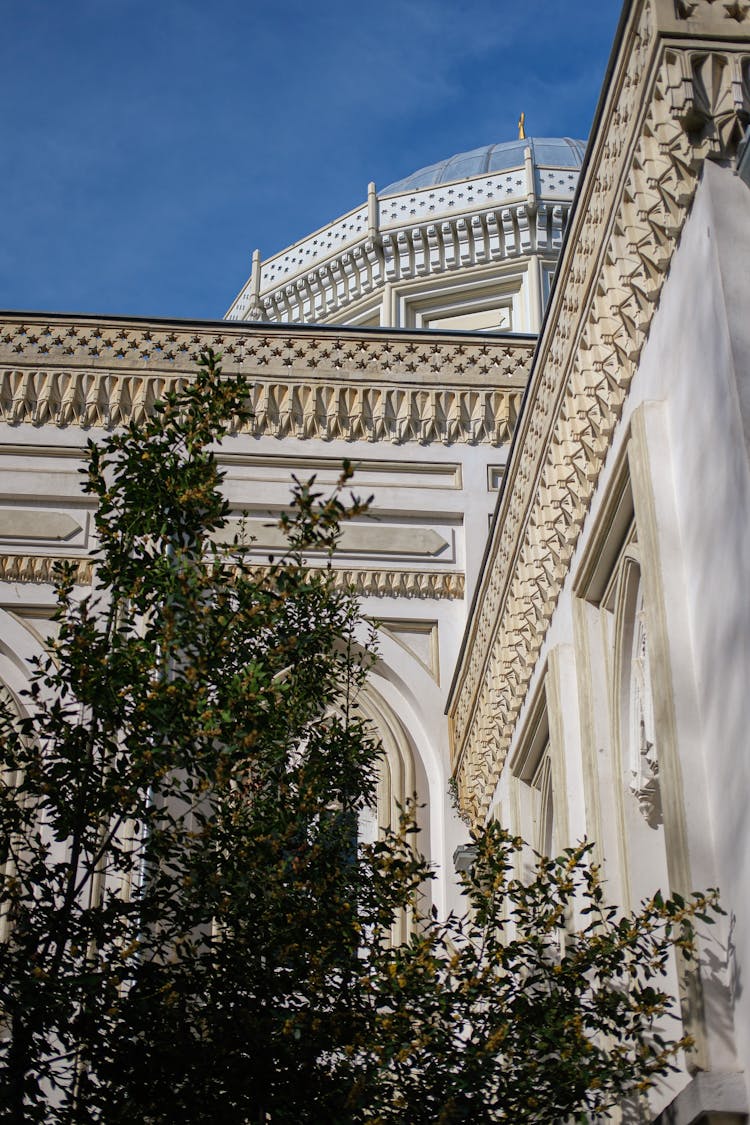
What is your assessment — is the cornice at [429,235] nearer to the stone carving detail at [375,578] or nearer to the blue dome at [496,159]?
the blue dome at [496,159]

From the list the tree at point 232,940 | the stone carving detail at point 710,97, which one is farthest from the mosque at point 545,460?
the tree at point 232,940

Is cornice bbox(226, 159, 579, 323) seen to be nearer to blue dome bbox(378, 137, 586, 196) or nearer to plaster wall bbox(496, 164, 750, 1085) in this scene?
blue dome bbox(378, 137, 586, 196)

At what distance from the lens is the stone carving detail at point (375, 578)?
12.1 m

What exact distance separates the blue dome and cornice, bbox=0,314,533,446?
575 cm

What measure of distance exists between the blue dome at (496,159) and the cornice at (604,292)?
10104 millimetres

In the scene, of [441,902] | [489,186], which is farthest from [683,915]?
[489,186]

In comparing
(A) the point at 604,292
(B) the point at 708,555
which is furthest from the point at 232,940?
(A) the point at 604,292

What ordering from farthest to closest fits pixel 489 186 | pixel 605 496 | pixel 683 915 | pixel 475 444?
1. pixel 489 186
2. pixel 475 444
3. pixel 605 496
4. pixel 683 915

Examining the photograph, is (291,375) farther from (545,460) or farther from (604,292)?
(604,292)

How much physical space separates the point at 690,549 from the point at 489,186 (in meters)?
12.0

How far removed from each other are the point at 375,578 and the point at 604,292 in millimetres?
6036

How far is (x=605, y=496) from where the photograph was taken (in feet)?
21.2

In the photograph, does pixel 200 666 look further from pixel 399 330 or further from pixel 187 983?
pixel 399 330

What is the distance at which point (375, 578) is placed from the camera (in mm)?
12164
